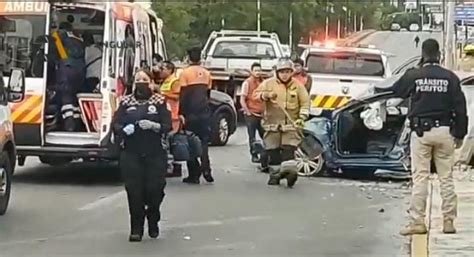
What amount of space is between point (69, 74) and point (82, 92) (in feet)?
1.05

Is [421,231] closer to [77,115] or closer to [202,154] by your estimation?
[202,154]

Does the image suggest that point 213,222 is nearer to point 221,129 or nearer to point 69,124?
point 69,124

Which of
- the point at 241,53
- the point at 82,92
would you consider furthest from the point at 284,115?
the point at 241,53

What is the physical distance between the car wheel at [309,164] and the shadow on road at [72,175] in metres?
2.62

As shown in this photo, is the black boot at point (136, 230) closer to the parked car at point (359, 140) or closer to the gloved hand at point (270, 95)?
the gloved hand at point (270, 95)

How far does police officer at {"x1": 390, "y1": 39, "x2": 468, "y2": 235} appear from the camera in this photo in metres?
10.9

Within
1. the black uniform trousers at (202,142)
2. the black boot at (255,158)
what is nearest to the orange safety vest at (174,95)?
the black uniform trousers at (202,142)

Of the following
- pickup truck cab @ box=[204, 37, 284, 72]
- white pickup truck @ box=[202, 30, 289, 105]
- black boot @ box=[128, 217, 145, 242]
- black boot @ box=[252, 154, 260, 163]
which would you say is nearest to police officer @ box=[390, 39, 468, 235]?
black boot @ box=[128, 217, 145, 242]

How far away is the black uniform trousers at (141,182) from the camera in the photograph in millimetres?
11117

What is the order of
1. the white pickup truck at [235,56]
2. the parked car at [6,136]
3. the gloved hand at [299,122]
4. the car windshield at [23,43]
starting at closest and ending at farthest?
1. the parked car at [6,136]
2. the car windshield at [23,43]
3. the gloved hand at [299,122]
4. the white pickup truck at [235,56]

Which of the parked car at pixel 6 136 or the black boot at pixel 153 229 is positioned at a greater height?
the parked car at pixel 6 136

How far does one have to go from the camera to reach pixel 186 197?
14.7 metres

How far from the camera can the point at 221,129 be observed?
74.4 feet

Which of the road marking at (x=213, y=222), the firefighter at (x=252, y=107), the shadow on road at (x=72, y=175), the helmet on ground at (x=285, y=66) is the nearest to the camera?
the road marking at (x=213, y=222)
